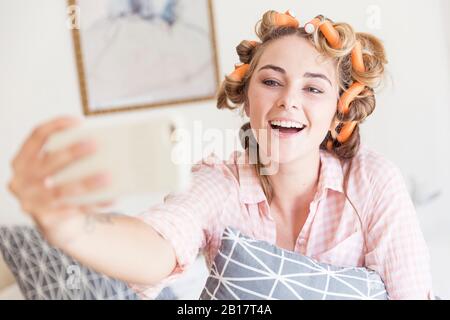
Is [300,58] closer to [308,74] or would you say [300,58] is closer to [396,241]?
[308,74]

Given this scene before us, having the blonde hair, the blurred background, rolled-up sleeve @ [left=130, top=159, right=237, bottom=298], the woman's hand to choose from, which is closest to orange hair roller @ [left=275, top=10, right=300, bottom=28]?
the blonde hair

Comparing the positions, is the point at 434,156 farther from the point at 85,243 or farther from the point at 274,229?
the point at 85,243

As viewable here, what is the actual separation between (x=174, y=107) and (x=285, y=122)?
1.29 feet

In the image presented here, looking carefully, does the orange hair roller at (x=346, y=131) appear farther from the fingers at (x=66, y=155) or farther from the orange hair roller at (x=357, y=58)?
the fingers at (x=66, y=155)

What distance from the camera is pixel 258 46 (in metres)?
0.65

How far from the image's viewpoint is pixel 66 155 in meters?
0.35

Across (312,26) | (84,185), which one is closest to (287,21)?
(312,26)

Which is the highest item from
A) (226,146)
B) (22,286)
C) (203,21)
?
(203,21)

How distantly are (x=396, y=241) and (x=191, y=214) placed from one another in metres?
0.27

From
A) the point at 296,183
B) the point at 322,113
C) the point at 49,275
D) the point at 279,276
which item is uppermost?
the point at 322,113

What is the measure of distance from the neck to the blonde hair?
0.04 ft

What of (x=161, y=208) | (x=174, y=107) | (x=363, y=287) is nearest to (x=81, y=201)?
(x=161, y=208)

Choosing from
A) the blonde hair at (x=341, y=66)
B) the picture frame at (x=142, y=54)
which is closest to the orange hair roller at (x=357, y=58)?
the blonde hair at (x=341, y=66)

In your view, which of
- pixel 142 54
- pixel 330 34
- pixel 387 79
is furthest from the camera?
pixel 142 54
